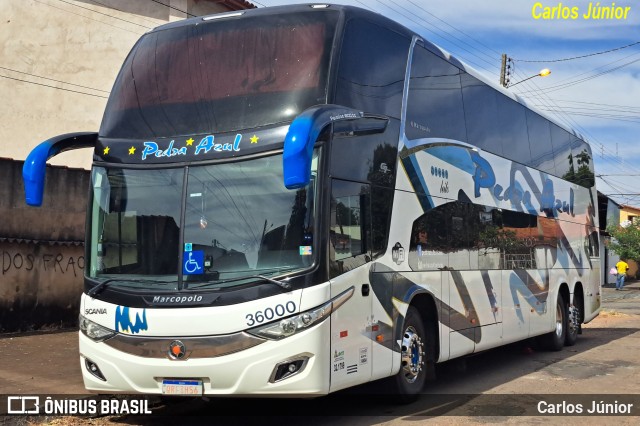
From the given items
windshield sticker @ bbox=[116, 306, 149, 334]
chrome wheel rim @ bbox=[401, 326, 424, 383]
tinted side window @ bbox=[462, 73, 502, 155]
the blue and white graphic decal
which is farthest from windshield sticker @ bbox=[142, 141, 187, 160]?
tinted side window @ bbox=[462, 73, 502, 155]

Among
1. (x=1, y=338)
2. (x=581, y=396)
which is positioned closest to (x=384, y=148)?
(x=581, y=396)

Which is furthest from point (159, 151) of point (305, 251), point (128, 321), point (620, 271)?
point (620, 271)

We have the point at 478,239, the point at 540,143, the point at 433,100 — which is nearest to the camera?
the point at 433,100

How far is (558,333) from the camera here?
15.5 meters

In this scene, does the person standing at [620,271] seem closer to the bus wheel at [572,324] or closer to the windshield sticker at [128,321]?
the bus wheel at [572,324]

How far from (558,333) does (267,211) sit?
986cm

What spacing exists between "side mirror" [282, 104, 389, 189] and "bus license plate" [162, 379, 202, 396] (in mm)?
2178

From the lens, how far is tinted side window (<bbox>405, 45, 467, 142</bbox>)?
964cm

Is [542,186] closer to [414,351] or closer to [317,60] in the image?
[414,351]

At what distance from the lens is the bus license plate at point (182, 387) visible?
7.24 metres

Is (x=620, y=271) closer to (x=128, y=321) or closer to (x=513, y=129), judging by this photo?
(x=513, y=129)

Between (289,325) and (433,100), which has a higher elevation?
(433,100)

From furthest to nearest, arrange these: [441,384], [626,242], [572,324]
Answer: [626,242]
[572,324]
[441,384]

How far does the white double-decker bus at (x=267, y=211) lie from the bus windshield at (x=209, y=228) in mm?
15
